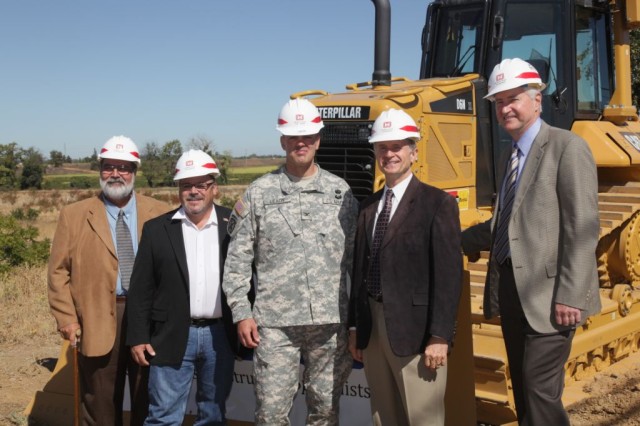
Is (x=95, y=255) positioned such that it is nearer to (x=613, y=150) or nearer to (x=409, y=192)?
(x=409, y=192)

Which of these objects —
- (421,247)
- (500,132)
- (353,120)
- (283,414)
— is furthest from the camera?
(500,132)

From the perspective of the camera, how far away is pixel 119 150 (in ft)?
14.2

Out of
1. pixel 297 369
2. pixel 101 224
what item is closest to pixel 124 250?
pixel 101 224

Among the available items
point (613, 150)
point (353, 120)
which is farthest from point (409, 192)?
point (613, 150)

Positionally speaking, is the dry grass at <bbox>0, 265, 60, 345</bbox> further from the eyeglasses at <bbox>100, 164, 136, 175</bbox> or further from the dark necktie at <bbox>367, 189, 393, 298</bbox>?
the dark necktie at <bbox>367, 189, 393, 298</bbox>

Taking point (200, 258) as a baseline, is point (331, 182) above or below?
above

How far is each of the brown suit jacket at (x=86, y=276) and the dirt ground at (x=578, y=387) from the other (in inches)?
71.3

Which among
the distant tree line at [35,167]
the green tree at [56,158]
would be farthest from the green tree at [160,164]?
the green tree at [56,158]

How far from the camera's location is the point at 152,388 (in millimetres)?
Answer: 4039

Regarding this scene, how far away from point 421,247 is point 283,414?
1.13 meters

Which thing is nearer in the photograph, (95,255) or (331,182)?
(331,182)

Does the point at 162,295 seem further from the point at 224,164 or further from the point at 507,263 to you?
the point at 224,164

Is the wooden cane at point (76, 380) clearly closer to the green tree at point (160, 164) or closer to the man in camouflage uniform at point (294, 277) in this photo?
the man in camouflage uniform at point (294, 277)

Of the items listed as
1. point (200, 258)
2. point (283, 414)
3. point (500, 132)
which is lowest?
→ point (283, 414)
